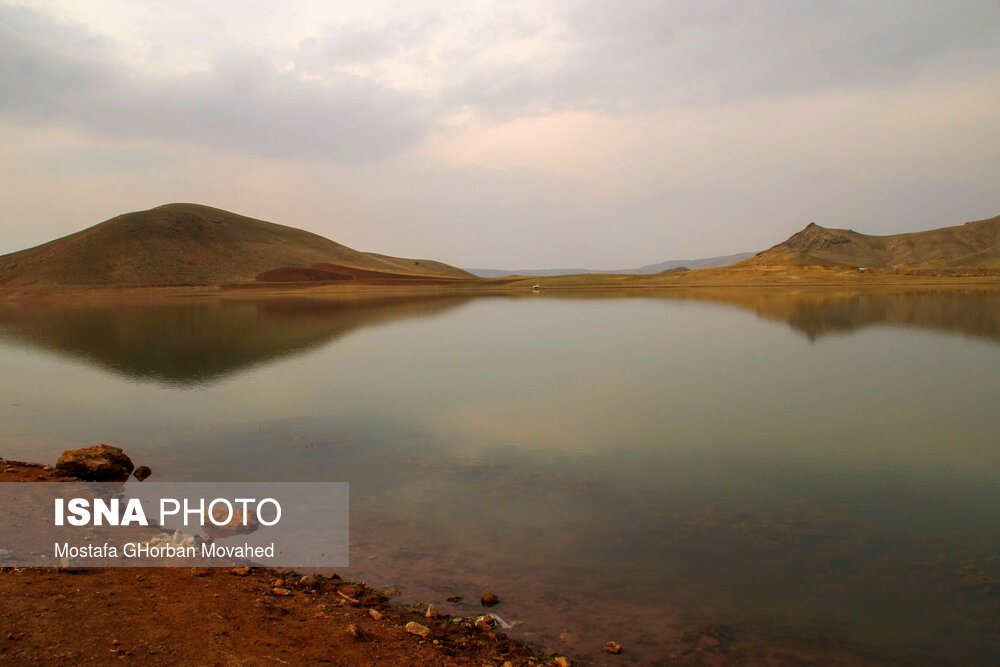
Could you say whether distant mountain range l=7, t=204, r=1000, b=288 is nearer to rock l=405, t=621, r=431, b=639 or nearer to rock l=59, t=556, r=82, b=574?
rock l=59, t=556, r=82, b=574

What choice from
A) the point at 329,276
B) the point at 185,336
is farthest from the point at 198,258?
the point at 185,336

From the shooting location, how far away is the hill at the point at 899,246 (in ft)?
529

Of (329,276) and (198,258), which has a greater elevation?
(198,258)

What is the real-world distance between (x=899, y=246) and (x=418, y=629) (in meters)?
214

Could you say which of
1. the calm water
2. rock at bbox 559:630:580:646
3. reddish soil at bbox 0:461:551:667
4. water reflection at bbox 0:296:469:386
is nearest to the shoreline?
water reflection at bbox 0:296:469:386

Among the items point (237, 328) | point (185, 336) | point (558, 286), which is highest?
point (558, 286)

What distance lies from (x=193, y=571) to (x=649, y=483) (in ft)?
20.9

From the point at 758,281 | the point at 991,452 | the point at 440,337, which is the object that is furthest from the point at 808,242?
the point at 991,452

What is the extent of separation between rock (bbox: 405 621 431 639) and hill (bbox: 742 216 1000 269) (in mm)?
163799

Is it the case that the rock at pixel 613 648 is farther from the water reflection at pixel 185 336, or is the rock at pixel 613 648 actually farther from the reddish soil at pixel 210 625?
the water reflection at pixel 185 336

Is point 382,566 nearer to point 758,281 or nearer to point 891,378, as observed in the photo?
point 891,378

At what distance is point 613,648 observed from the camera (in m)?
5.16

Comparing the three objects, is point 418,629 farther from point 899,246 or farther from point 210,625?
point 899,246

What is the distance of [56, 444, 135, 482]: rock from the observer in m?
9.51
